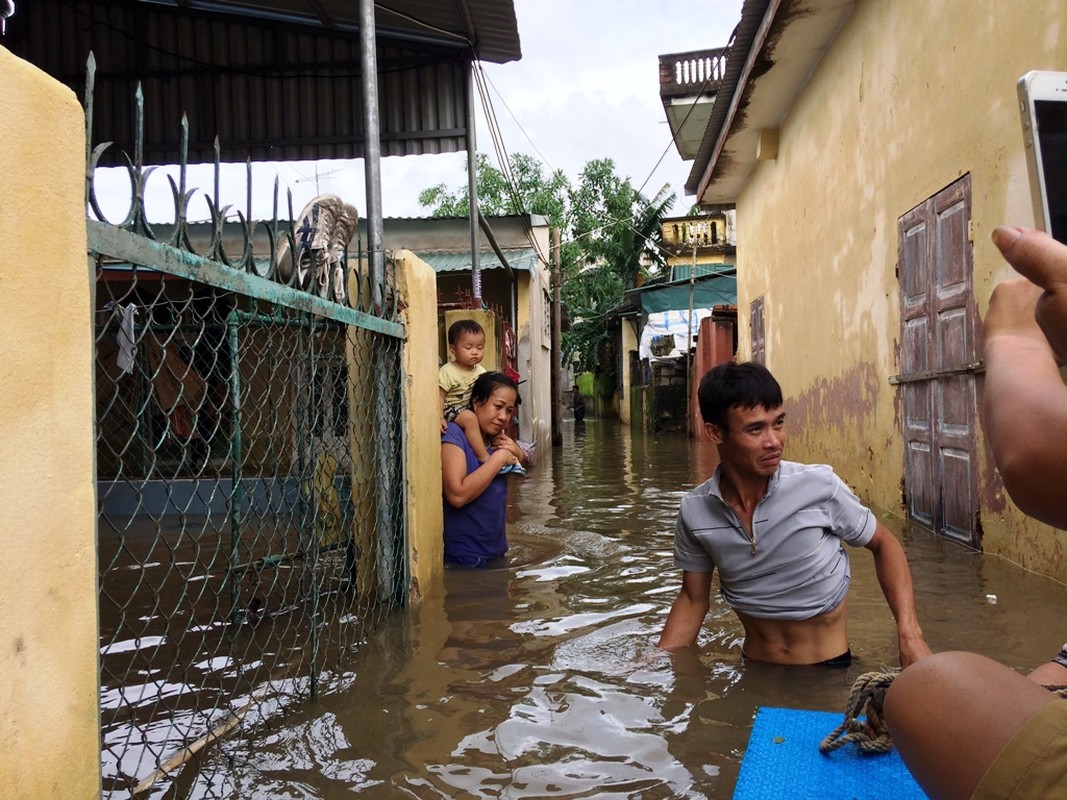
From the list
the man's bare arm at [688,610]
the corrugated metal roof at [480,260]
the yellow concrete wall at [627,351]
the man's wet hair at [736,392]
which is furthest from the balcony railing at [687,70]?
the man's bare arm at [688,610]

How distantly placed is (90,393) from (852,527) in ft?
7.80

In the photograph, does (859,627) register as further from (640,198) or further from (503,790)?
(640,198)

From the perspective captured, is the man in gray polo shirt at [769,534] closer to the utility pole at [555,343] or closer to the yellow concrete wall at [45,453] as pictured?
the yellow concrete wall at [45,453]

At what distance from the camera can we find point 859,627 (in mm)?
3914

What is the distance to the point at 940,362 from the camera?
18.8 feet

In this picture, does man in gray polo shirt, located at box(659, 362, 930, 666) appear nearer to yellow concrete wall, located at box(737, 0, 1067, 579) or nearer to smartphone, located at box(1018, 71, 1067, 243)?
smartphone, located at box(1018, 71, 1067, 243)

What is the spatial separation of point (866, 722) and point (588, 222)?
2693cm

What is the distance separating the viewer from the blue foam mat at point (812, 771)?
1.90 meters

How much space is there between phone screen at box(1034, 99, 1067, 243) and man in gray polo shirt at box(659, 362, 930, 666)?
1.01 metres

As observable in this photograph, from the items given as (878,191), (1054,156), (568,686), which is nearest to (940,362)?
(878,191)

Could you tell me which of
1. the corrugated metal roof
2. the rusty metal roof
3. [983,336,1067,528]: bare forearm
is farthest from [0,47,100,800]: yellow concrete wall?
the corrugated metal roof

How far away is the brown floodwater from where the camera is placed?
8.02 ft

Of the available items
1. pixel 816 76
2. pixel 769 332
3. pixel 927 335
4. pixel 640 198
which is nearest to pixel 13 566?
pixel 927 335

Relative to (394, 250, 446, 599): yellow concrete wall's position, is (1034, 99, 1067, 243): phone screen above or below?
above
